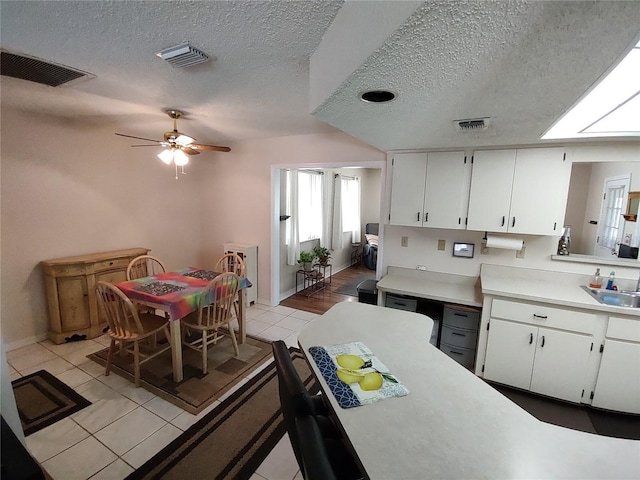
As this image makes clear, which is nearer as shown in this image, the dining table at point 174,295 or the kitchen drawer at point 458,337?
the dining table at point 174,295

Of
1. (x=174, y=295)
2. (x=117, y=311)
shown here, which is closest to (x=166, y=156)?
(x=174, y=295)

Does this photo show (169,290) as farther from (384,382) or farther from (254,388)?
(384,382)

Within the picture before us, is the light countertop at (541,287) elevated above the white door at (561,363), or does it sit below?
above

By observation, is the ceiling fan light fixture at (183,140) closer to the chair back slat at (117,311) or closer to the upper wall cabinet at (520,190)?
the chair back slat at (117,311)

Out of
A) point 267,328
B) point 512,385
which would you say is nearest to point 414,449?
point 512,385

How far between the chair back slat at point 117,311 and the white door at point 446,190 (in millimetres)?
2773

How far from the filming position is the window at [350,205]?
6.36 metres

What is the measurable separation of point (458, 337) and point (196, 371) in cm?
249

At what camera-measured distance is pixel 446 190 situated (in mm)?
2768

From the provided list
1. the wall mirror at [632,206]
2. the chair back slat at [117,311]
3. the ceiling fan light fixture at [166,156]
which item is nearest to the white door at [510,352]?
the wall mirror at [632,206]

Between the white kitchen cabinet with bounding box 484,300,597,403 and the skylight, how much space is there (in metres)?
1.38

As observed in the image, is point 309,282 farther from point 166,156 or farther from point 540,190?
point 540,190

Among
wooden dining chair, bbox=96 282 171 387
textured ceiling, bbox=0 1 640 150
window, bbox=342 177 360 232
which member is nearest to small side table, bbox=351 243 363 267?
window, bbox=342 177 360 232

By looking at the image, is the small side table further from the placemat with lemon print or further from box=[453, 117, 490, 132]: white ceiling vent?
the placemat with lemon print
